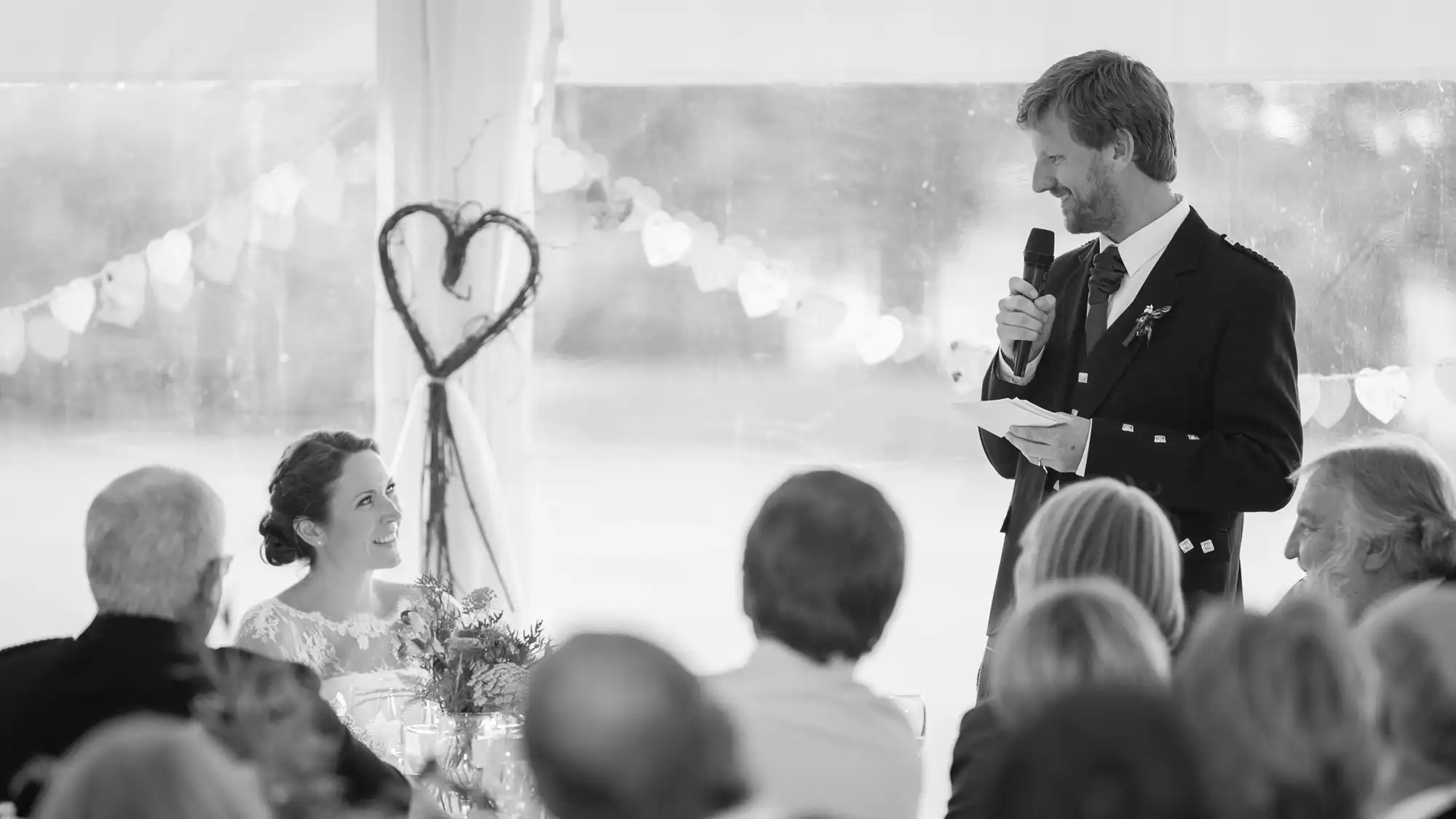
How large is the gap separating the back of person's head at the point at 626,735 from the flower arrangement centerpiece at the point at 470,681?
937 millimetres

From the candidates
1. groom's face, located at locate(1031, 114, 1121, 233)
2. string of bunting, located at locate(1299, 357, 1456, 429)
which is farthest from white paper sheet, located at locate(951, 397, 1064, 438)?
string of bunting, located at locate(1299, 357, 1456, 429)

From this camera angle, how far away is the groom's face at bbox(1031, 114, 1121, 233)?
2506 mm

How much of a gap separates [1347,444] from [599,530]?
2.57 m

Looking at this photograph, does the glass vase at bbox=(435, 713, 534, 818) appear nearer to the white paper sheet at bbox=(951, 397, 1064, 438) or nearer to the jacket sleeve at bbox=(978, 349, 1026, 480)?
the white paper sheet at bbox=(951, 397, 1064, 438)

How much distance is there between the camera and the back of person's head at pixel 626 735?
1009 millimetres

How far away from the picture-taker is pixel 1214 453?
2346mm

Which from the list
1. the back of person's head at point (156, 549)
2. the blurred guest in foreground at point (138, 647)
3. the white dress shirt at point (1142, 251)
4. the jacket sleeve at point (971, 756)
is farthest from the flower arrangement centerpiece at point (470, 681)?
the white dress shirt at point (1142, 251)

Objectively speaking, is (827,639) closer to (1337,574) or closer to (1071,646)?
(1071,646)

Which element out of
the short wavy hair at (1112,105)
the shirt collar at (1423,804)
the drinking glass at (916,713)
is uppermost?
the short wavy hair at (1112,105)

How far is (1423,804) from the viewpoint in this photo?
1.33m

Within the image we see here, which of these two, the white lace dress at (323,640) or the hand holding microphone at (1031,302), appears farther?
the white lace dress at (323,640)

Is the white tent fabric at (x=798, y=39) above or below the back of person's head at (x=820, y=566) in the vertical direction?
above

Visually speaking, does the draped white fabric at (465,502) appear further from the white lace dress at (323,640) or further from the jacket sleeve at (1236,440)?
the jacket sleeve at (1236,440)

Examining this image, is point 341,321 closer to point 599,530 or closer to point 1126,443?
point 599,530
